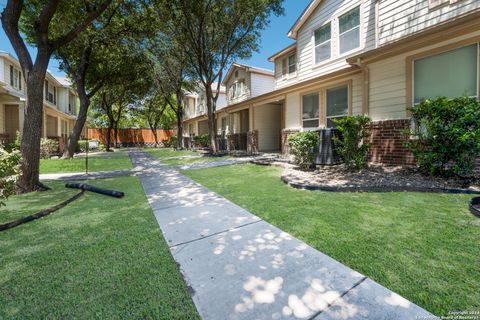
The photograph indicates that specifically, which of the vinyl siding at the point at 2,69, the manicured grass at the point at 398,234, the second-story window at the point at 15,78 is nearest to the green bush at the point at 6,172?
the manicured grass at the point at 398,234

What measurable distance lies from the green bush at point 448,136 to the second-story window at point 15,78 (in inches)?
874

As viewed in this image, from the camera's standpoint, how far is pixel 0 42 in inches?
609

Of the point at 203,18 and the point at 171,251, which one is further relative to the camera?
the point at 203,18

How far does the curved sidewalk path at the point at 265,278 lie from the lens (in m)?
1.73

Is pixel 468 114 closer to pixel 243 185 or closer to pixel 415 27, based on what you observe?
pixel 415 27

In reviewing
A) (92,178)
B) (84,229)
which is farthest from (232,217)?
(92,178)

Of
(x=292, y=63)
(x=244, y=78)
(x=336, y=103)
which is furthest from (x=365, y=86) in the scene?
(x=244, y=78)

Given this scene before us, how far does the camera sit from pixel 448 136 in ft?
15.6

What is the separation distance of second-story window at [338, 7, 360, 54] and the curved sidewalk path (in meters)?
8.74

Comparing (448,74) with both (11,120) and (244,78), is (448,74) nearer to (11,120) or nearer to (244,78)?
(244,78)

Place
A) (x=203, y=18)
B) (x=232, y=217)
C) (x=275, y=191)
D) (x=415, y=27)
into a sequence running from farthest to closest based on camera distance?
(x=203, y=18) < (x=415, y=27) < (x=275, y=191) < (x=232, y=217)

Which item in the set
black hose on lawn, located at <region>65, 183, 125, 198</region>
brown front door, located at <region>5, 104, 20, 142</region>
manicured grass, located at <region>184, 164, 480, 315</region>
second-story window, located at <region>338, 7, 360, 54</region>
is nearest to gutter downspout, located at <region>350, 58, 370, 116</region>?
second-story window, located at <region>338, 7, 360, 54</region>

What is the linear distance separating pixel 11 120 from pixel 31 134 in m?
14.0

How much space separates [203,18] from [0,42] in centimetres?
1392
